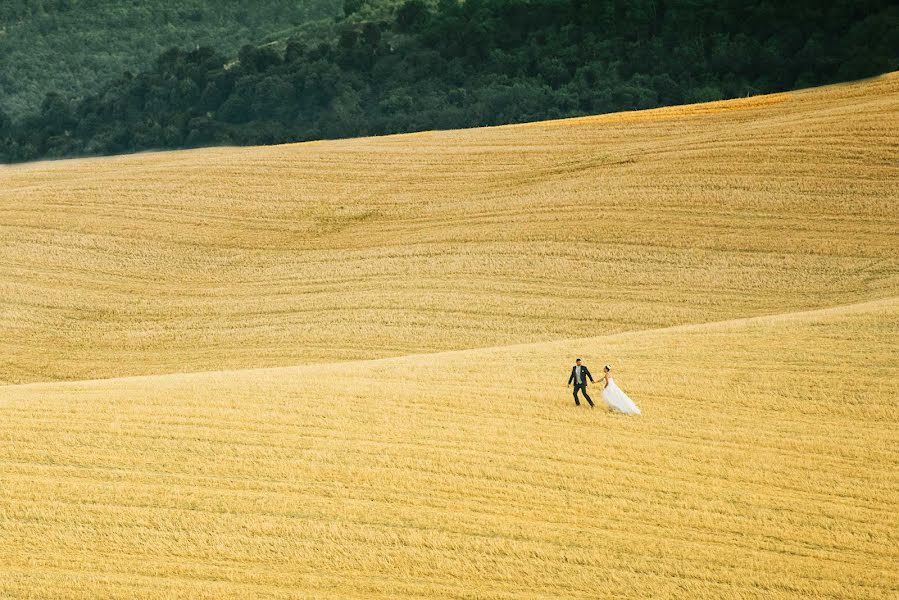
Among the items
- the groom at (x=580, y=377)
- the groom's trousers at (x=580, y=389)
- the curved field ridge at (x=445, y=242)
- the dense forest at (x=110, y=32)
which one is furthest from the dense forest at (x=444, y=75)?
the groom at (x=580, y=377)

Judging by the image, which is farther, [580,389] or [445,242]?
[445,242]

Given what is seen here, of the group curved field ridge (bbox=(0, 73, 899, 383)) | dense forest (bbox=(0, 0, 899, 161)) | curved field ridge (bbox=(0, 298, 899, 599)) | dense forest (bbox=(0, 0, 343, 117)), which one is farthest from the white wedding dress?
dense forest (bbox=(0, 0, 343, 117))

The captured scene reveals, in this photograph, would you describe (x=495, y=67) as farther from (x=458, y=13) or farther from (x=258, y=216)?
(x=258, y=216)

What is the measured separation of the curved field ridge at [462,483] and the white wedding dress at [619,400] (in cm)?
25

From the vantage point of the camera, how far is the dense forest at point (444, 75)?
58.9m

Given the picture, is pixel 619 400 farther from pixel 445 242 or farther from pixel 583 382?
pixel 445 242

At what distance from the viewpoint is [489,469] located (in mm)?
15766

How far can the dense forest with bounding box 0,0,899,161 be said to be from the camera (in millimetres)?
58875

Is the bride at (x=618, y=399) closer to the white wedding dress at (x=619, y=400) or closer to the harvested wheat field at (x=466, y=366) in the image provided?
the white wedding dress at (x=619, y=400)

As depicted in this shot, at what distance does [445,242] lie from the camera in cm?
3247

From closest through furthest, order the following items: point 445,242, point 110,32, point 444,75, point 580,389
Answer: point 580,389, point 445,242, point 444,75, point 110,32

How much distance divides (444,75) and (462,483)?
5062 centimetres

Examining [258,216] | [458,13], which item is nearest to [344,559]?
[258,216]

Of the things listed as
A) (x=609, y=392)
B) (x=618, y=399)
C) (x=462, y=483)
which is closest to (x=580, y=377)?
(x=609, y=392)
